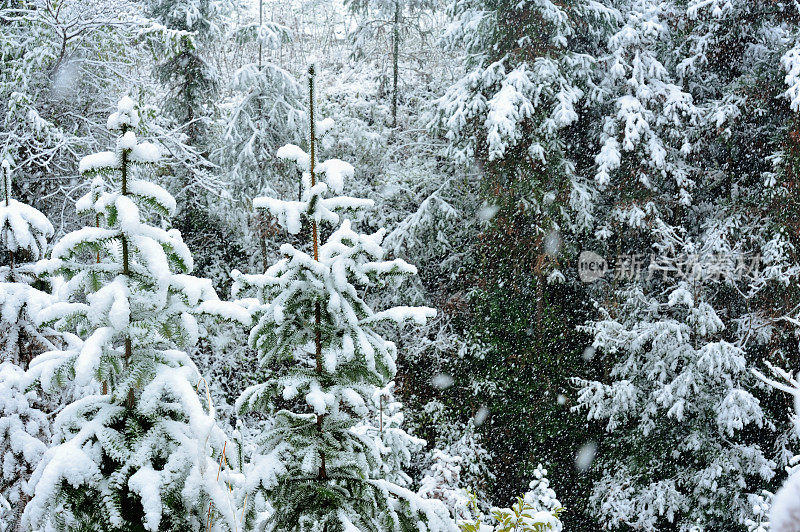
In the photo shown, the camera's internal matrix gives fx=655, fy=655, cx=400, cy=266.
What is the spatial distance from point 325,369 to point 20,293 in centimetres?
144

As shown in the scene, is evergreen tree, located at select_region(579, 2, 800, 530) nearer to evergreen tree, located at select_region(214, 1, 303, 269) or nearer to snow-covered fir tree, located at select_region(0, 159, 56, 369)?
evergreen tree, located at select_region(214, 1, 303, 269)

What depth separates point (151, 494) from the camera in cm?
192

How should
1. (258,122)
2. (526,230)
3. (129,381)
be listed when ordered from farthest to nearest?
(258,122) → (526,230) → (129,381)

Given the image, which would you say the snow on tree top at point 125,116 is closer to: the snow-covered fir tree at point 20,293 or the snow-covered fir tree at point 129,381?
the snow-covered fir tree at point 129,381

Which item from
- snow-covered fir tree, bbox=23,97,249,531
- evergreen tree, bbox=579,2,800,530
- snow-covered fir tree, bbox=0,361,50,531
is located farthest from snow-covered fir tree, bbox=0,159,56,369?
evergreen tree, bbox=579,2,800,530

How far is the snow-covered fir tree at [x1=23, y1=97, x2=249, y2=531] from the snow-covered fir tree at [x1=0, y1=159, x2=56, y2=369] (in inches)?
34.2

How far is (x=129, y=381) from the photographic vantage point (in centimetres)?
210

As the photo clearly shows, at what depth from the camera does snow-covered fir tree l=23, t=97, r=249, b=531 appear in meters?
1.94

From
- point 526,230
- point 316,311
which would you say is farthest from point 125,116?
point 526,230

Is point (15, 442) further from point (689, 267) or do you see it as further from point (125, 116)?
point (689, 267)

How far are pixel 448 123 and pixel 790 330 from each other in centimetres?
580

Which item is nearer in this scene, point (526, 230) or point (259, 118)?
point (526, 230)

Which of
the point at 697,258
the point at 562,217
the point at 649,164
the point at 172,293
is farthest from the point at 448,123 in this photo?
the point at 172,293

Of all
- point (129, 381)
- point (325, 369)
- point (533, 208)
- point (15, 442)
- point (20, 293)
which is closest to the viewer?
point (129, 381)
